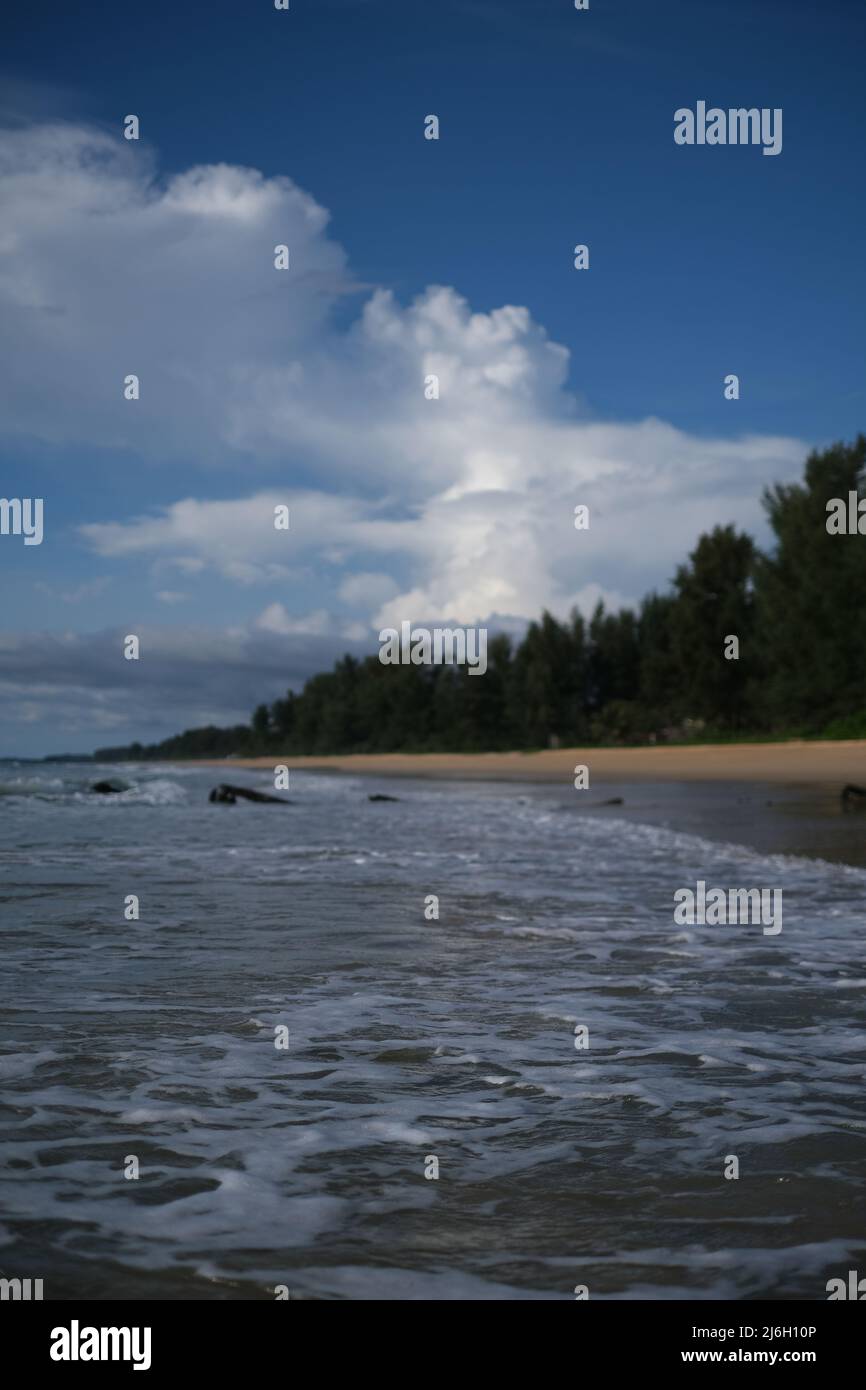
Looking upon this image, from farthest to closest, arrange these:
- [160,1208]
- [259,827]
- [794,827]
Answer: [259,827] < [794,827] < [160,1208]

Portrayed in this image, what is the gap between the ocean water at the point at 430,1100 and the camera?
266 cm

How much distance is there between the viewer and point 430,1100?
3879mm

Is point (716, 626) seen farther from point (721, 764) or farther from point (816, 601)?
point (721, 764)

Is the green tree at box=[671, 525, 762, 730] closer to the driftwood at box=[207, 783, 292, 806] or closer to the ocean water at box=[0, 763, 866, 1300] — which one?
the driftwood at box=[207, 783, 292, 806]

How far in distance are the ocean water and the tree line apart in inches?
1709

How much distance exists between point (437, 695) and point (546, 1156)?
10096 centimetres

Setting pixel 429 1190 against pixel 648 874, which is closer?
pixel 429 1190

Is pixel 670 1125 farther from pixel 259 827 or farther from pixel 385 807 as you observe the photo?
pixel 385 807

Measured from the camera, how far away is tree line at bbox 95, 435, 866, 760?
49938mm

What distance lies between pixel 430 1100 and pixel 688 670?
6411cm

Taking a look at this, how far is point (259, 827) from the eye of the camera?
63.2 feet

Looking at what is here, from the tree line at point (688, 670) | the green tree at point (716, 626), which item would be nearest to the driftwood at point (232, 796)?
the tree line at point (688, 670)
